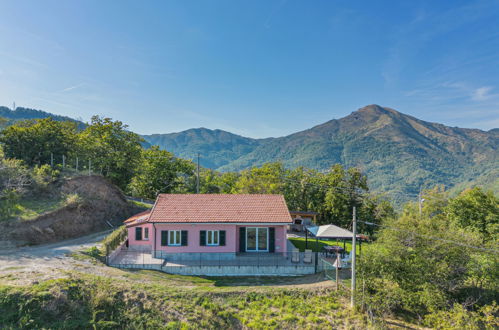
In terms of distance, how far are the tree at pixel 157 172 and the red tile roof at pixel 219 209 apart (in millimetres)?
18844

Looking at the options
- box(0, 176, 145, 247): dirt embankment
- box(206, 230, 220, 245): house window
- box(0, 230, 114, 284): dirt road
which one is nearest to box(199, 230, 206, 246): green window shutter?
box(206, 230, 220, 245): house window

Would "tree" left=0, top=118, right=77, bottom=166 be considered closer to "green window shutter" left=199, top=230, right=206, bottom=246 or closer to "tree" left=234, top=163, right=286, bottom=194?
"tree" left=234, top=163, right=286, bottom=194

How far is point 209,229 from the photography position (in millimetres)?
19219

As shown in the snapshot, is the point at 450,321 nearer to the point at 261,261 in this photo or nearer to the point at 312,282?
the point at 312,282

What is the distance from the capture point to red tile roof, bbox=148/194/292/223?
19188 millimetres

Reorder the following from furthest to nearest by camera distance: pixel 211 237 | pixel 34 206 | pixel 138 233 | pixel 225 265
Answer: pixel 34 206, pixel 138 233, pixel 211 237, pixel 225 265

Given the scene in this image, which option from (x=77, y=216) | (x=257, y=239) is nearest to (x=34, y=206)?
(x=77, y=216)

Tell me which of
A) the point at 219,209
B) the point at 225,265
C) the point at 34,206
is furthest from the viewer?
the point at 34,206

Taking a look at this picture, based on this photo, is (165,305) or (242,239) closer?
(165,305)

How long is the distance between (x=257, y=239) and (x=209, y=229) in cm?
368

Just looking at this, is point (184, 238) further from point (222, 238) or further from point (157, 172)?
point (157, 172)

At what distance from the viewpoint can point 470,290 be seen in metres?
14.6

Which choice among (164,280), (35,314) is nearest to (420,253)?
(164,280)

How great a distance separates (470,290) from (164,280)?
17308mm
